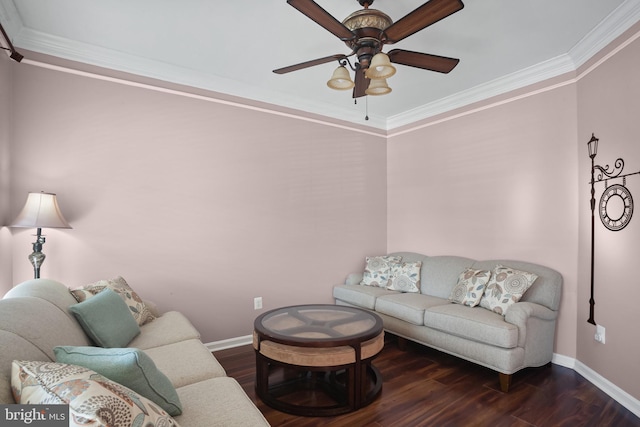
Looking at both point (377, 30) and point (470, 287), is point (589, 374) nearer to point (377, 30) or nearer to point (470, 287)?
point (470, 287)

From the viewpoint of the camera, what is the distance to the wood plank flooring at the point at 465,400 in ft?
7.32

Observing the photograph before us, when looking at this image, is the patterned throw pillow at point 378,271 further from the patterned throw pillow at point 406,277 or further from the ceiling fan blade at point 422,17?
the ceiling fan blade at point 422,17

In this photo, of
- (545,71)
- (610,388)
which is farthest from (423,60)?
(610,388)

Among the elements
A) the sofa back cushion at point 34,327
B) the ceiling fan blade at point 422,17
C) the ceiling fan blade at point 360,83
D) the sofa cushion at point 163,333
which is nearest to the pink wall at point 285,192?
the sofa cushion at point 163,333

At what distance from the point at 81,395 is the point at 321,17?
186 centimetres

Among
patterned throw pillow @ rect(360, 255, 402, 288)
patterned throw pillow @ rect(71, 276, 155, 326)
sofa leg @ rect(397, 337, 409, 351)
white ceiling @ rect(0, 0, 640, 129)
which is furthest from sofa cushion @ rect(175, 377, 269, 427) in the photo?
patterned throw pillow @ rect(360, 255, 402, 288)

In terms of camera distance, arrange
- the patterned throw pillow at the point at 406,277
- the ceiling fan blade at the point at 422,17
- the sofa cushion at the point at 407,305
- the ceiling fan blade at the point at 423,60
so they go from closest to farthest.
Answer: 1. the ceiling fan blade at the point at 422,17
2. the ceiling fan blade at the point at 423,60
3. the sofa cushion at the point at 407,305
4. the patterned throw pillow at the point at 406,277

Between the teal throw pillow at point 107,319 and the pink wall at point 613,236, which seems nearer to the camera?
the teal throw pillow at point 107,319

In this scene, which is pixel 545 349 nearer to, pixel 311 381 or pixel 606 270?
pixel 606 270

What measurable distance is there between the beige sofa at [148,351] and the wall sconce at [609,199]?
109 inches

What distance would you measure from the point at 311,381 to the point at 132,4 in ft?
9.75

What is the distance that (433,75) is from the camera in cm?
339

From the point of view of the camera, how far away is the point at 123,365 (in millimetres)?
1196

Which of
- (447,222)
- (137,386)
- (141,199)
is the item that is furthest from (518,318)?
(141,199)
